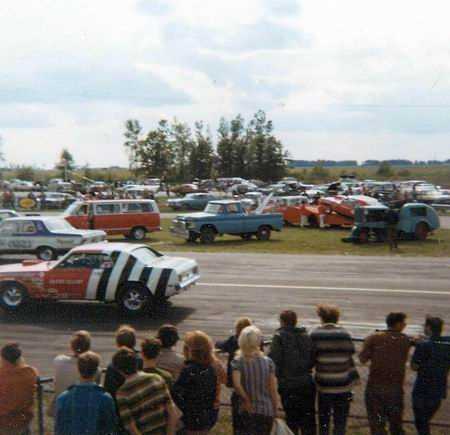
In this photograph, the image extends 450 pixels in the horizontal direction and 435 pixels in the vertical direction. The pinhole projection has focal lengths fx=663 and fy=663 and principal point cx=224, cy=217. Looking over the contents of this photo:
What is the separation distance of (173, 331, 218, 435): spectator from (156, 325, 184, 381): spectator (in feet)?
1.15

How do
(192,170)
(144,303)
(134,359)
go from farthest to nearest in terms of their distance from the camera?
1. (192,170)
2. (144,303)
3. (134,359)

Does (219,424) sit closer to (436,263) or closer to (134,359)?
(134,359)

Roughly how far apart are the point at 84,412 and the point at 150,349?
0.84 meters

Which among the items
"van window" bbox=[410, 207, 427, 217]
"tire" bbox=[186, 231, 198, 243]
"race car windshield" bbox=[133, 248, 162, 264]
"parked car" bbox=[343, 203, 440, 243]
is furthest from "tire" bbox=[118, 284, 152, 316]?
"van window" bbox=[410, 207, 427, 217]

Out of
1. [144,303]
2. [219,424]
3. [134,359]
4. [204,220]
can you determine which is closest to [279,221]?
[204,220]

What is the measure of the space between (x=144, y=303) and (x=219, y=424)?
624 centimetres

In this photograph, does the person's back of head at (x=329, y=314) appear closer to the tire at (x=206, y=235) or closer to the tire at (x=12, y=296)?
the tire at (x=12, y=296)

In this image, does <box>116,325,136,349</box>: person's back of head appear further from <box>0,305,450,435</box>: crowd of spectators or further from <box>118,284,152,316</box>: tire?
<box>118,284,152,316</box>: tire

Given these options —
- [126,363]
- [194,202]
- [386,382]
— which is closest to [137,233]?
Answer: [194,202]

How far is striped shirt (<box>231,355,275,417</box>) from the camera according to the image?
602 cm

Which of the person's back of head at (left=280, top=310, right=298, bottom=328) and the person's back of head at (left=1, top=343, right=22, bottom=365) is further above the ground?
the person's back of head at (left=280, top=310, right=298, bottom=328)

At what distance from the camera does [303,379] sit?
6.51 meters

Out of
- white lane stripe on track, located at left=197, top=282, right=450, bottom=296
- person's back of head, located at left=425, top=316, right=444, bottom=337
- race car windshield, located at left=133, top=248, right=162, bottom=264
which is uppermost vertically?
person's back of head, located at left=425, top=316, right=444, bottom=337

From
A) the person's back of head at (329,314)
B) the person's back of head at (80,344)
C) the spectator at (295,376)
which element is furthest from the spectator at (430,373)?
the person's back of head at (80,344)
